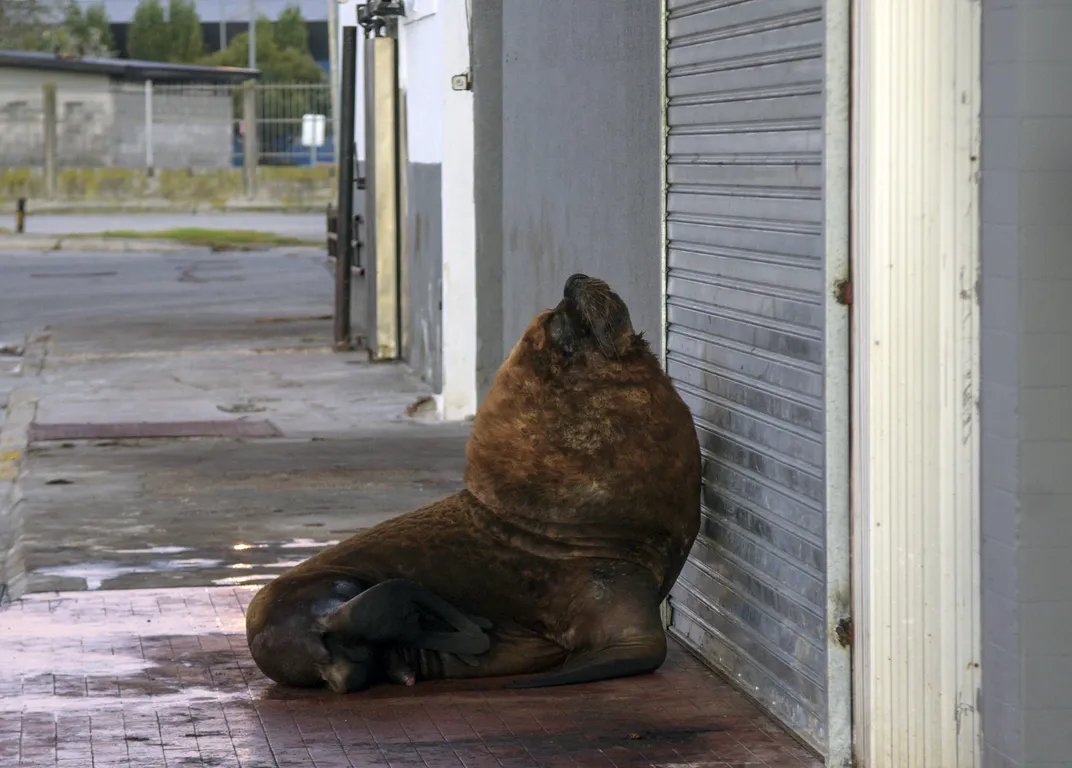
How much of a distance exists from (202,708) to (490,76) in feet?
23.0

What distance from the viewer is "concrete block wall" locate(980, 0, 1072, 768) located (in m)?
4.03

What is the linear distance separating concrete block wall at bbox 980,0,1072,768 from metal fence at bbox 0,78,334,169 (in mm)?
40782

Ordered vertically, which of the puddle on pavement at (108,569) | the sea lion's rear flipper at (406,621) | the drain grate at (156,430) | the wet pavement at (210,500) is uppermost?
the sea lion's rear flipper at (406,621)

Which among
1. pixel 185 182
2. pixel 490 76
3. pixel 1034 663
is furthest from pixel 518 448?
pixel 185 182

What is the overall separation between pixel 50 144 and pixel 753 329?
128 feet

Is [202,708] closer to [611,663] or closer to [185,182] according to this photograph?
[611,663]

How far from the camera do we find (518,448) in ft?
18.7

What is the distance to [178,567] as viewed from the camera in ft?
25.3

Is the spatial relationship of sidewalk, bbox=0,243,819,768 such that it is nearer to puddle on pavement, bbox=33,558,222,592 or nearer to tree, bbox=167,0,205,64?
puddle on pavement, bbox=33,558,222,592

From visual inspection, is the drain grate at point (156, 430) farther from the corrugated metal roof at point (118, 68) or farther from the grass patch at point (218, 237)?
the corrugated metal roof at point (118, 68)

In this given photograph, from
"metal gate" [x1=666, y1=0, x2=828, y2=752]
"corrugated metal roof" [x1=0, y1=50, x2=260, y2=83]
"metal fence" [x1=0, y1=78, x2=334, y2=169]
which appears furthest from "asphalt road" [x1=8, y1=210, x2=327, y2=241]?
"metal gate" [x1=666, y1=0, x2=828, y2=752]

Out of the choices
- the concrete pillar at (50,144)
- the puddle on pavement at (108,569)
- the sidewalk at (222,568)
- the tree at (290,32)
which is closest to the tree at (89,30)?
the tree at (290,32)

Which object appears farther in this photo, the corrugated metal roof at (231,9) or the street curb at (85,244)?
the corrugated metal roof at (231,9)

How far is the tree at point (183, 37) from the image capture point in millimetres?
65625
